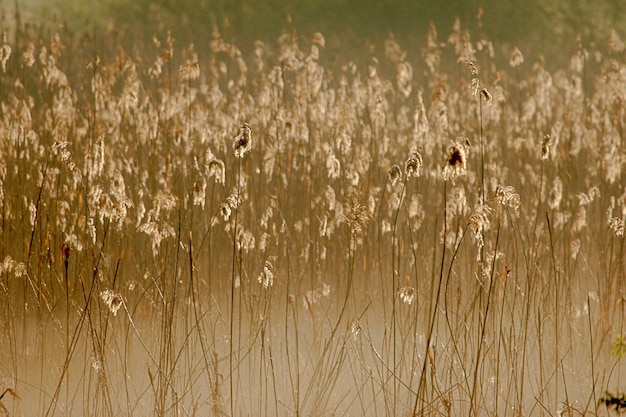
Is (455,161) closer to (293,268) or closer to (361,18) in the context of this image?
(293,268)

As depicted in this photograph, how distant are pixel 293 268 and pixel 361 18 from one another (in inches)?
159

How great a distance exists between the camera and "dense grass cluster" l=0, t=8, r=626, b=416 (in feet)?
6.70

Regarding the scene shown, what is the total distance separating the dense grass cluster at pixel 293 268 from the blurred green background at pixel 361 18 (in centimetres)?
177

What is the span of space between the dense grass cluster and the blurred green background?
177cm

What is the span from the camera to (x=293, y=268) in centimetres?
298

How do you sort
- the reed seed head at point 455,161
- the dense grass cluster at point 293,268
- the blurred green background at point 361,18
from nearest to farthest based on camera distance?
the reed seed head at point 455,161, the dense grass cluster at point 293,268, the blurred green background at point 361,18

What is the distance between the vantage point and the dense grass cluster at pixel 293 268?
6.70 feet

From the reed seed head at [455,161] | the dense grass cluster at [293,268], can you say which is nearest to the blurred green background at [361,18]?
the dense grass cluster at [293,268]

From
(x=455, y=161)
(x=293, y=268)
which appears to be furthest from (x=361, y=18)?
(x=455, y=161)

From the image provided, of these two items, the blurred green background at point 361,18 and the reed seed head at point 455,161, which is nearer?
the reed seed head at point 455,161

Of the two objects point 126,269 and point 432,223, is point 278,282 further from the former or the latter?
point 432,223

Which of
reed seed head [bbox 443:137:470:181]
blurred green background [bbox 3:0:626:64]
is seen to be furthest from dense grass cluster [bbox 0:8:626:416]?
blurred green background [bbox 3:0:626:64]

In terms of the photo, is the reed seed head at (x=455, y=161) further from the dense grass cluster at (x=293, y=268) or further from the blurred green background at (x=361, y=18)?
the blurred green background at (x=361, y=18)

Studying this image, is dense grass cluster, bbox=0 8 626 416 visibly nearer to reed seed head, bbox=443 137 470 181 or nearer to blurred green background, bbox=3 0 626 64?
reed seed head, bbox=443 137 470 181
